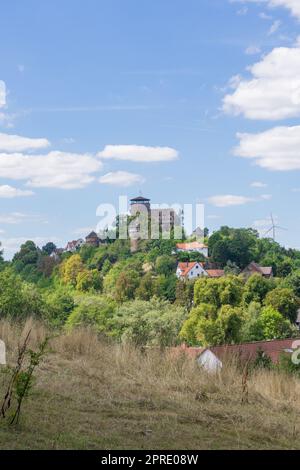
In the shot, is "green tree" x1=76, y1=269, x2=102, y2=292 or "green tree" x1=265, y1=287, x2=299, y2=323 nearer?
"green tree" x1=265, y1=287, x2=299, y2=323

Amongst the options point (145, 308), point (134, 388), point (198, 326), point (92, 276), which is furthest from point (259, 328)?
point (134, 388)

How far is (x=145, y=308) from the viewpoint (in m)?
57.7

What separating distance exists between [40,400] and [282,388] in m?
3.46

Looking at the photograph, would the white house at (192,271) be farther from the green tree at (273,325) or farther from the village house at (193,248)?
the green tree at (273,325)

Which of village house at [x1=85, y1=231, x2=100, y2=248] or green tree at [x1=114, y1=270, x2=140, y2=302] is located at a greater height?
village house at [x1=85, y1=231, x2=100, y2=248]

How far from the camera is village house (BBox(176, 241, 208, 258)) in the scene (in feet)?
336

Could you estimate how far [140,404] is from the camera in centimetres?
693

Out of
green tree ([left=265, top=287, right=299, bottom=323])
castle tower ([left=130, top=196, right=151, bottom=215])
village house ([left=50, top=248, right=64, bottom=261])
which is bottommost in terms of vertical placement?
green tree ([left=265, top=287, right=299, bottom=323])

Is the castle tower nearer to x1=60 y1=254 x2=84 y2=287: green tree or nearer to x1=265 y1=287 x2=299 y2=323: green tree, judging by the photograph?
x1=60 y1=254 x2=84 y2=287: green tree

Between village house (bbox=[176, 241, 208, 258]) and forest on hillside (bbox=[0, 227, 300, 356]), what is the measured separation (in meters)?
1.67

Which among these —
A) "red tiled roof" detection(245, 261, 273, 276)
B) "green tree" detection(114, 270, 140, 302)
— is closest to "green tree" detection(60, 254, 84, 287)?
"green tree" detection(114, 270, 140, 302)

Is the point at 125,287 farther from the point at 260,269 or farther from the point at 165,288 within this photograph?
the point at 260,269

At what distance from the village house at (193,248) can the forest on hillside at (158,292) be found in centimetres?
167

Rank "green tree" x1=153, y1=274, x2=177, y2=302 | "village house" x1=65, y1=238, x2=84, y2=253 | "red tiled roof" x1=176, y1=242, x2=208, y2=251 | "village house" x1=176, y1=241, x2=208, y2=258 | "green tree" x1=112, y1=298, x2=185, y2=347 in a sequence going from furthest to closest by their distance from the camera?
"village house" x1=65, y1=238, x2=84, y2=253 < "red tiled roof" x1=176, y1=242, x2=208, y2=251 < "village house" x1=176, y1=241, x2=208, y2=258 < "green tree" x1=153, y1=274, x2=177, y2=302 < "green tree" x1=112, y1=298, x2=185, y2=347
